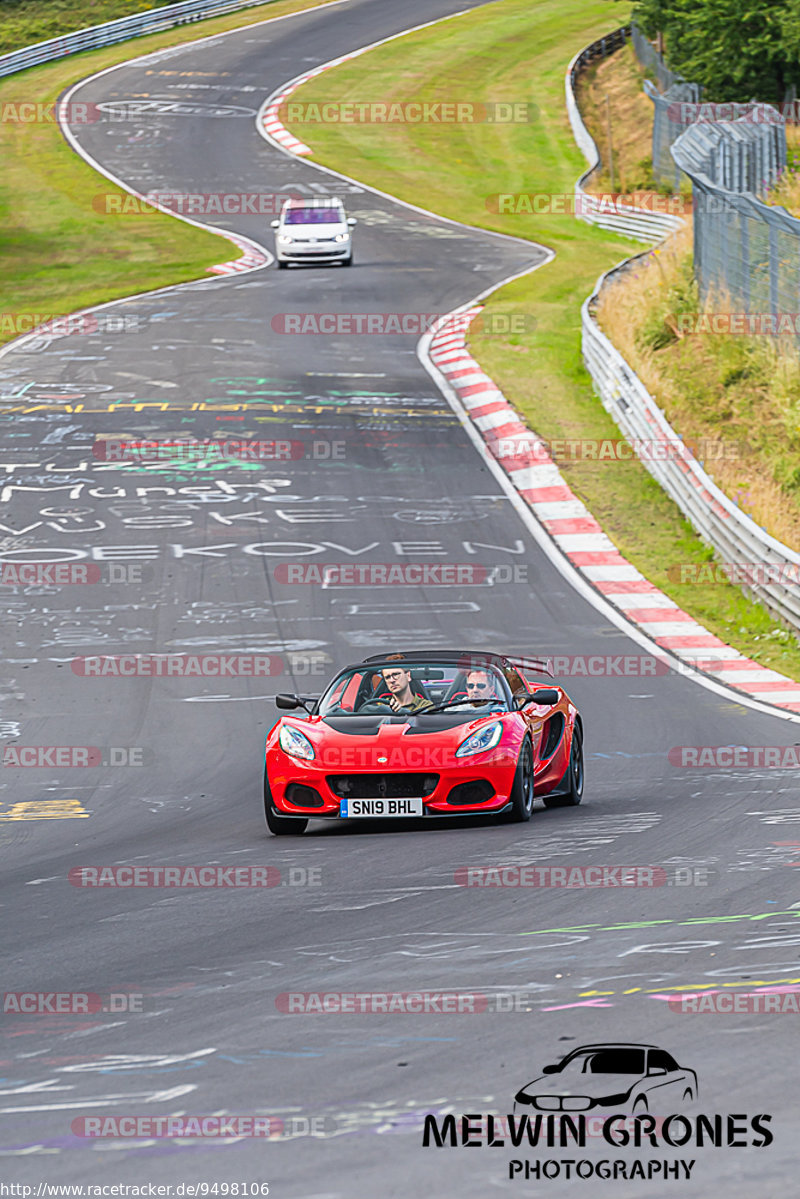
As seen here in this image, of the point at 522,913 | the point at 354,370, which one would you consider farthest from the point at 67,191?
the point at 522,913

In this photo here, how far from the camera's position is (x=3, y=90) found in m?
63.7

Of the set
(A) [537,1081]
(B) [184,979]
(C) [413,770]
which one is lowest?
(C) [413,770]

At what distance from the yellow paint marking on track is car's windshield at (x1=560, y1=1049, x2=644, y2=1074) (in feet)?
19.8

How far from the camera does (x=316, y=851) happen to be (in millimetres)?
9133

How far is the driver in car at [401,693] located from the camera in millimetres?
10430

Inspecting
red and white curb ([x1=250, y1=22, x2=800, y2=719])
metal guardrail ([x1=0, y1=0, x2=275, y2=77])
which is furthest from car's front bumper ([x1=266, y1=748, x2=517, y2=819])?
metal guardrail ([x1=0, y1=0, x2=275, y2=77])

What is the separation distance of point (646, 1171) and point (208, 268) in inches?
1441

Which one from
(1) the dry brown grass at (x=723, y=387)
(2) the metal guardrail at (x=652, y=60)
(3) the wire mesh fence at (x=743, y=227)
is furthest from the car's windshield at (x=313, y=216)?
(2) the metal guardrail at (x=652, y=60)

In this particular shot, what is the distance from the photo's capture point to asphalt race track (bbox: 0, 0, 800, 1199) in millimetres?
4742

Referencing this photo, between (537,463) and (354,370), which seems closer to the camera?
(537,463)

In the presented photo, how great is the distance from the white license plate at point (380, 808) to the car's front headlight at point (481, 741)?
404mm

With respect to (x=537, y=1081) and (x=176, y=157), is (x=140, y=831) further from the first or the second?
(x=176, y=157)

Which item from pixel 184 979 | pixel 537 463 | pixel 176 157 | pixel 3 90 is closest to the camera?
pixel 184 979

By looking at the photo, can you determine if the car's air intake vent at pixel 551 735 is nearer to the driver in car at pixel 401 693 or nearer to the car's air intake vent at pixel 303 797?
the driver in car at pixel 401 693
